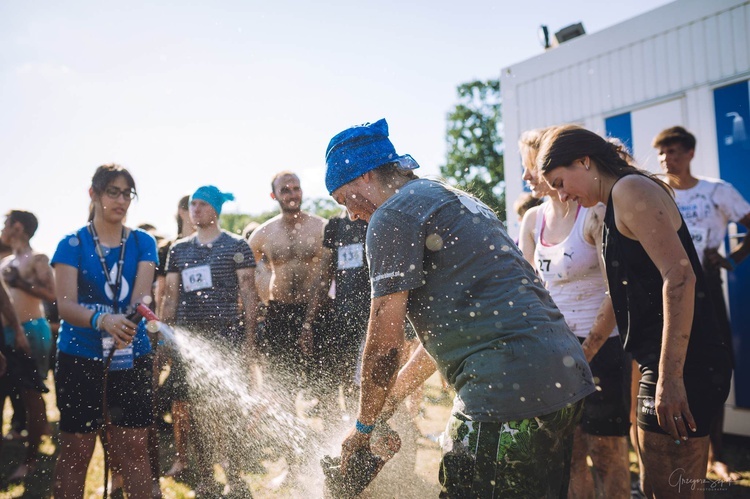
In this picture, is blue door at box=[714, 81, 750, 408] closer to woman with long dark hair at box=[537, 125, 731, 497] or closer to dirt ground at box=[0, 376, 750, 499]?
dirt ground at box=[0, 376, 750, 499]

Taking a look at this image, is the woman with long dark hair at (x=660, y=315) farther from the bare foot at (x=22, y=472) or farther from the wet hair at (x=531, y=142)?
the bare foot at (x=22, y=472)

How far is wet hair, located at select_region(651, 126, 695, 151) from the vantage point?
4434 millimetres

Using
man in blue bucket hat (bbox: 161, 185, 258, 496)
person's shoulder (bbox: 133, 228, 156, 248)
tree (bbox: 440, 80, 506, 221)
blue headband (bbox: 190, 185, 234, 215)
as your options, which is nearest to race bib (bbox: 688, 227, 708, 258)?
man in blue bucket hat (bbox: 161, 185, 258, 496)

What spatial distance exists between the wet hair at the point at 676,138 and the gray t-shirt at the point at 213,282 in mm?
3693

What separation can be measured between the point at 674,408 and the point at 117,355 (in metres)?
2.90

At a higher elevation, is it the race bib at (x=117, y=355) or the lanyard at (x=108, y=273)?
the lanyard at (x=108, y=273)

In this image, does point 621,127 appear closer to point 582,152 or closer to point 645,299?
point 582,152

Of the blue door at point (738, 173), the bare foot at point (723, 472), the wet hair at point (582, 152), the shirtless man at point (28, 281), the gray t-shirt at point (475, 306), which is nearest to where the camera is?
the gray t-shirt at point (475, 306)

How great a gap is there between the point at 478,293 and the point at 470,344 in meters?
0.17

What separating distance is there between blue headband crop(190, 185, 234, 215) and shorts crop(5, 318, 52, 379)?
264cm

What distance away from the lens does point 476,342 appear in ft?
5.50

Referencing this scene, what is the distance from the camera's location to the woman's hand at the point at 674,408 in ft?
6.13

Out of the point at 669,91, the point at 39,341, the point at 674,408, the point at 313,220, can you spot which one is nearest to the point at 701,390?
the point at 674,408

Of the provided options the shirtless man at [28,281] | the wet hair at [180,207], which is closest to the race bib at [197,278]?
the wet hair at [180,207]
